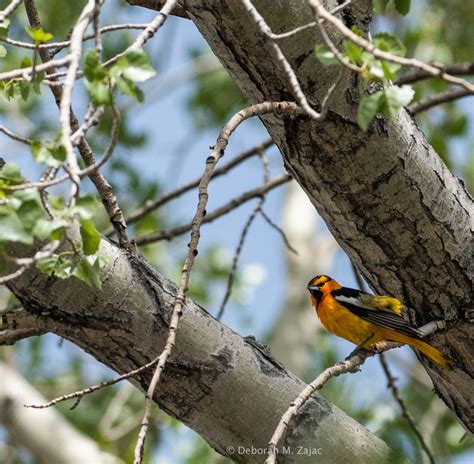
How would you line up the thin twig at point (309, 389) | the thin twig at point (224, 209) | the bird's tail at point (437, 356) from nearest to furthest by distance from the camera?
1. the thin twig at point (309, 389)
2. the bird's tail at point (437, 356)
3. the thin twig at point (224, 209)

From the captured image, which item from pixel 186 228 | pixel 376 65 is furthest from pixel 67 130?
pixel 186 228

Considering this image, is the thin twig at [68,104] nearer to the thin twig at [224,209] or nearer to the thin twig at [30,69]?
the thin twig at [30,69]

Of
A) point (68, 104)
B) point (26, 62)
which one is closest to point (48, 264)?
point (68, 104)

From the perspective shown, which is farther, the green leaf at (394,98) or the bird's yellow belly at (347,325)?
the bird's yellow belly at (347,325)

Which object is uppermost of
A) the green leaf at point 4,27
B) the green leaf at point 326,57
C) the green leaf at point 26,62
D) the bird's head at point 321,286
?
the bird's head at point 321,286

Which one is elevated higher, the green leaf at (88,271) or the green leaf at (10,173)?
the green leaf at (10,173)

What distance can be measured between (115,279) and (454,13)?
19.2ft

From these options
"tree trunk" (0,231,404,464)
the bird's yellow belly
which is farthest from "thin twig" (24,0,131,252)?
the bird's yellow belly

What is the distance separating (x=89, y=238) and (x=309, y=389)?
814 mm

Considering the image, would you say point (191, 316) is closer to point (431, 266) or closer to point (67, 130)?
point (431, 266)

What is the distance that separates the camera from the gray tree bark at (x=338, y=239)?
2451 mm

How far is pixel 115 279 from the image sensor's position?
98.6 inches

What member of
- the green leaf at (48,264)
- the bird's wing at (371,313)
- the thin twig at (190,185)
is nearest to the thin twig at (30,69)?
the green leaf at (48,264)

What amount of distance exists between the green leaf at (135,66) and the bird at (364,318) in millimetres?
1482
